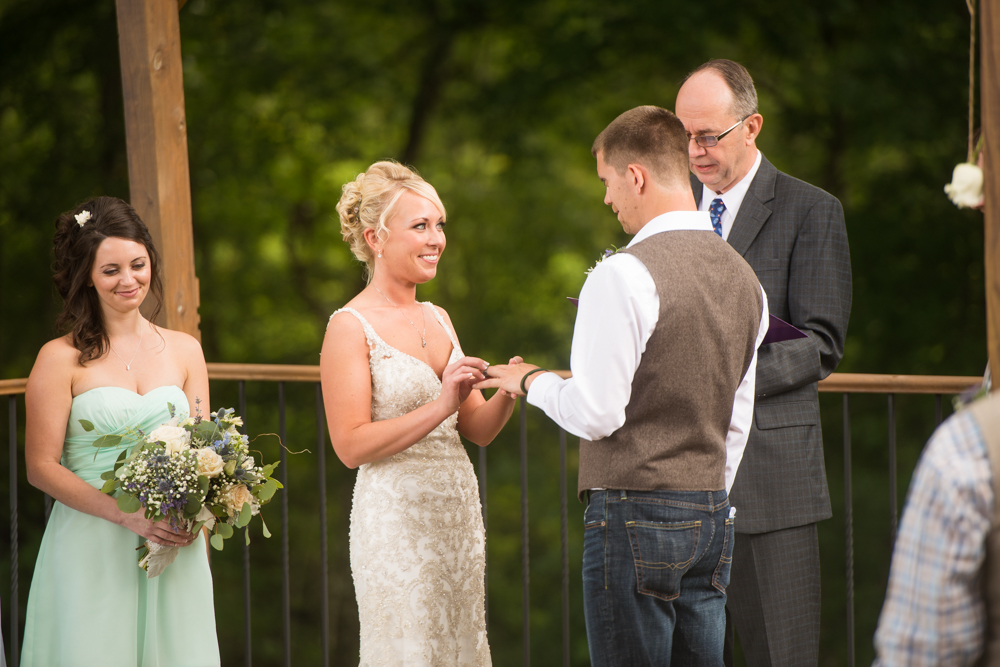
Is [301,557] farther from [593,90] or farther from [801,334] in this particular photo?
[801,334]

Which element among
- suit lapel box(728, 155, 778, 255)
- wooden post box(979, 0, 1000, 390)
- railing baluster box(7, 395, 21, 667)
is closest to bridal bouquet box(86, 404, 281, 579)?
railing baluster box(7, 395, 21, 667)

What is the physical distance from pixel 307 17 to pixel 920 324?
17.3 feet

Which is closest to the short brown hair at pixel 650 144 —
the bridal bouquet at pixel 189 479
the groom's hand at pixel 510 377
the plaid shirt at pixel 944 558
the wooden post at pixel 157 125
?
the groom's hand at pixel 510 377

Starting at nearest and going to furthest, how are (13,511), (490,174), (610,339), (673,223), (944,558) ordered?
(944,558) < (610,339) < (673,223) < (13,511) < (490,174)

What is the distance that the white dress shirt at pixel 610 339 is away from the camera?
1622 millimetres

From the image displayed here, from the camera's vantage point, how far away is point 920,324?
5.84m

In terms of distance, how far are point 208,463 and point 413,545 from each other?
0.55 m

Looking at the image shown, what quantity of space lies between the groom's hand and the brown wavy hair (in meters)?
1.07

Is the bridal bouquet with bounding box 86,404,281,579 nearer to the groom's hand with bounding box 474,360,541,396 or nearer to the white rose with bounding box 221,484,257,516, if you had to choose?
the white rose with bounding box 221,484,257,516

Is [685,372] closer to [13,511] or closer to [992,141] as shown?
[992,141]

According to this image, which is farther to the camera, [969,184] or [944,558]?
[969,184]

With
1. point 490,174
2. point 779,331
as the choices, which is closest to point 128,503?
point 779,331

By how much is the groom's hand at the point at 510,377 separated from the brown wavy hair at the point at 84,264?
1.07 m

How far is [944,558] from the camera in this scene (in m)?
1.04
